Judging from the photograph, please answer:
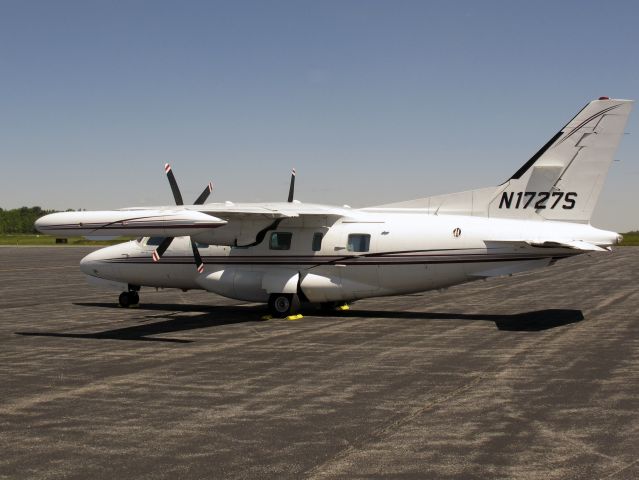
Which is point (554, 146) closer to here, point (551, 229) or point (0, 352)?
point (551, 229)

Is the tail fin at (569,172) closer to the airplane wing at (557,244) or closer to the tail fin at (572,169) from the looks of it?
the tail fin at (572,169)

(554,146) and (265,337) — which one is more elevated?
(554,146)

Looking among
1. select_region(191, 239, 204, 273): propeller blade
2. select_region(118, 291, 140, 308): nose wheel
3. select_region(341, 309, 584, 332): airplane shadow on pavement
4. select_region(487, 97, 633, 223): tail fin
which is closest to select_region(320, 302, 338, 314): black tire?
select_region(341, 309, 584, 332): airplane shadow on pavement

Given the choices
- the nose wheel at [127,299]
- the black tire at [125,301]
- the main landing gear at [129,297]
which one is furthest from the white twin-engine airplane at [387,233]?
the black tire at [125,301]

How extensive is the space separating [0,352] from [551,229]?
15.8 m

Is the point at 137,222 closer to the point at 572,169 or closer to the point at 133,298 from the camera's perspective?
the point at 133,298

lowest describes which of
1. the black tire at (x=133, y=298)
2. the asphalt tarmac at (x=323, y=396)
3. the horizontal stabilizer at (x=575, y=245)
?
the asphalt tarmac at (x=323, y=396)

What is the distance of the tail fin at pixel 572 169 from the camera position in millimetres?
21797

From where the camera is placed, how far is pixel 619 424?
34.6 feet

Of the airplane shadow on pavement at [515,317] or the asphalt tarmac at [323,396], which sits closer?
the asphalt tarmac at [323,396]

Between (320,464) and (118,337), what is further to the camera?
(118,337)

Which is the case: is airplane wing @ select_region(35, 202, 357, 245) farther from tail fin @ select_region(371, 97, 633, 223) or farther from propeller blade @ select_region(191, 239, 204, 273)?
tail fin @ select_region(371, 97, 633, 223)

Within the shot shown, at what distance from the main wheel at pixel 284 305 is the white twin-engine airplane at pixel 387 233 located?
4cm

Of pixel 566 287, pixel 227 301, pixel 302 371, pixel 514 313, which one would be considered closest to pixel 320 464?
pixel 302 371
